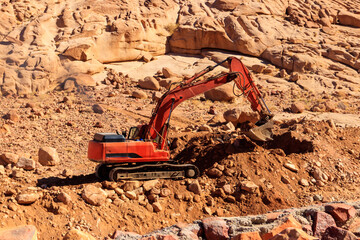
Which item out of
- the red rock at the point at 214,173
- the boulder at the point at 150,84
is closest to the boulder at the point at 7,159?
the red rock at the point at 214,173

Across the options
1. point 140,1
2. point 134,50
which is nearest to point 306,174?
point 134,50

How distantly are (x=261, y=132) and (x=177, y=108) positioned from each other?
818 cm

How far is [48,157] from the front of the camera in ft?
36.2

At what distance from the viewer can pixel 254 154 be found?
31.5ft

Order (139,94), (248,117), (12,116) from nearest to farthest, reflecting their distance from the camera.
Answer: (12,116)
(248,117)
(139,94)

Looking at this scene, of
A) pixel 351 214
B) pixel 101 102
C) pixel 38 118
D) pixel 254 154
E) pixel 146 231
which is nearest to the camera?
pixel 351 214

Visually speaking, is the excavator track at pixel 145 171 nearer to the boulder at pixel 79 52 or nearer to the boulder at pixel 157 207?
the boulder at pixel 157 207

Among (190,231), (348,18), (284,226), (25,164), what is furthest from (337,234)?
(348,18)

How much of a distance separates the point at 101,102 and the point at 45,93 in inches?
109

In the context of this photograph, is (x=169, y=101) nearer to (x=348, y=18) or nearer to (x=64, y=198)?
(x=64, y=198)

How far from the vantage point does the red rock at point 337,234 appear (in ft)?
19.6

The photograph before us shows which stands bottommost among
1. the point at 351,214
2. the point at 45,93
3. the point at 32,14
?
the point at 45,93

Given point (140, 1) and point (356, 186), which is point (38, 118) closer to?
point (356, 186)

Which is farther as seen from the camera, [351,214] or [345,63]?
[345,63]
